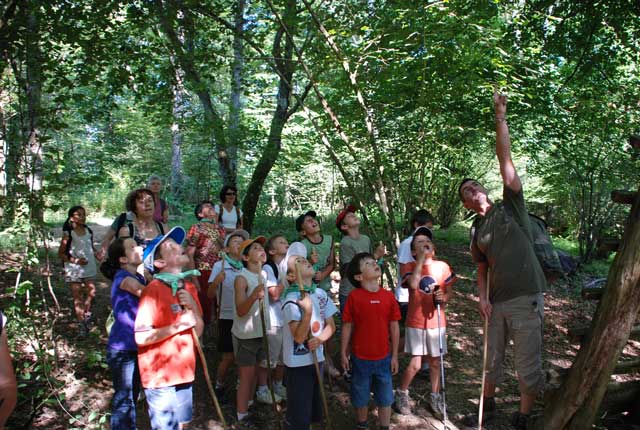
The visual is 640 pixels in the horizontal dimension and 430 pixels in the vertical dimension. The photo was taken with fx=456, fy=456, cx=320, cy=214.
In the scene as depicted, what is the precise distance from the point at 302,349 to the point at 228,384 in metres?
1.73

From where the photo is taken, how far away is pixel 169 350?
9.84ft

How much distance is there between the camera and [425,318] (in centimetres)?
412

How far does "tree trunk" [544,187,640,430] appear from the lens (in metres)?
2.67

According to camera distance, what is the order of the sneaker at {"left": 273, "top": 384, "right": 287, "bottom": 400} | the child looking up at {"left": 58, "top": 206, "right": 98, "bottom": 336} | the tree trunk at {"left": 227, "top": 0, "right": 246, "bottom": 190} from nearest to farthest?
1. the sneaker at {"left": 273, "top": 384, "right": 287, "bottom": 400}
2. the child looking up at {"left": 58, "top": 206, "right": 98, "bottom": 336}
3. the tree trunk at {"left": 227, "top": 0, "right": 246, "bottom": 190}

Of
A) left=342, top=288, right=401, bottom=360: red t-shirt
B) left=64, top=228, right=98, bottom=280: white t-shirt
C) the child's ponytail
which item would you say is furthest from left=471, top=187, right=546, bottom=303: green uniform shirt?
left=64, top=228, right=98, bottom=280: white t-shirt

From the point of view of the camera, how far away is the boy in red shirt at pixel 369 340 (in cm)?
359

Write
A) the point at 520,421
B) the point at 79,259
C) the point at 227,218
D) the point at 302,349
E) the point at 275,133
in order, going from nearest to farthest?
the point at 302,349 → the point at 520,421 → the point at 79,259 → the point at 227,218 → the point at 275,133

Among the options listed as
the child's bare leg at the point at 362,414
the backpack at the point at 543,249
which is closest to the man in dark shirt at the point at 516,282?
the backpack at the point at 543,249

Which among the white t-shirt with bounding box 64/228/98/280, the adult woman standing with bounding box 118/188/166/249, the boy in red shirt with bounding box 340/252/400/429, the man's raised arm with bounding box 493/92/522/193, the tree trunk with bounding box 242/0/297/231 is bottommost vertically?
the boy in red shirt with bounding box 340/252/400/429

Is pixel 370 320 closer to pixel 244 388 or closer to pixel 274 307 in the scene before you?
pixel 274 307

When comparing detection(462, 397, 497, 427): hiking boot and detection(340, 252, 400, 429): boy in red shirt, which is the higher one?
detection(340, 252, 400, 429): boy in red shirt

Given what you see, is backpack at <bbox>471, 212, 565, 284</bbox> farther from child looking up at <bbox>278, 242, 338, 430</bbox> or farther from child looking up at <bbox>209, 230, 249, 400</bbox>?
child looking up at <bbox>209, 230, 249, 400</bbox>

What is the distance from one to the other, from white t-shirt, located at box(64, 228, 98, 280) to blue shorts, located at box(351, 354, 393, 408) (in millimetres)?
3675

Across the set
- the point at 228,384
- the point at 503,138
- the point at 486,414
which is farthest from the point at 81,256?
the point at 503,138
